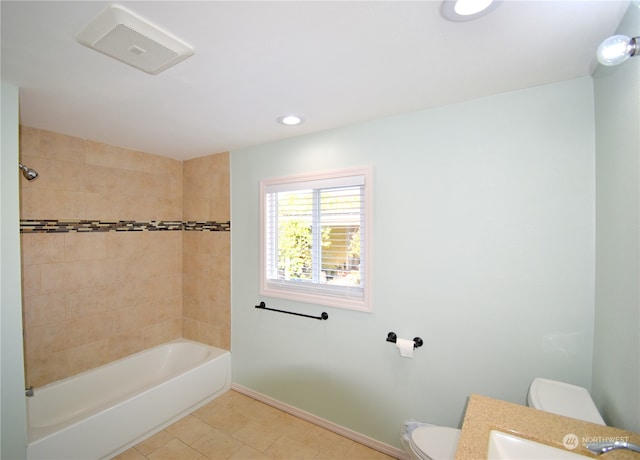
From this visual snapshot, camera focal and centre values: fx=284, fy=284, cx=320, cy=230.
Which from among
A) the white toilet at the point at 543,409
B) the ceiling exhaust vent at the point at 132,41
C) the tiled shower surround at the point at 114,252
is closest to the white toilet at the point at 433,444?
the white toilet at the point at 543,409

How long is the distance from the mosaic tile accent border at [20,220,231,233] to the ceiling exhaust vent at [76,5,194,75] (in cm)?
169

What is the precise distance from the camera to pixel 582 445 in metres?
0.93

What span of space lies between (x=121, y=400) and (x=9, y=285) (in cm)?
110

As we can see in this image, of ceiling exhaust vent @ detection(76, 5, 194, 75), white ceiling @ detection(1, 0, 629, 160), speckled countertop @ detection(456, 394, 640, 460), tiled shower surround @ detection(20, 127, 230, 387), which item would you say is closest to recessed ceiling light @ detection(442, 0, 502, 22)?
white ceiling @ detection(1, 0, 629, 160)

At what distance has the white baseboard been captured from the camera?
6.49ft

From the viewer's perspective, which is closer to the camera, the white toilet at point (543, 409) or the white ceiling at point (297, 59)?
the white ceiling at point (297, 59)

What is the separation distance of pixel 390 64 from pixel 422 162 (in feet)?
2.35

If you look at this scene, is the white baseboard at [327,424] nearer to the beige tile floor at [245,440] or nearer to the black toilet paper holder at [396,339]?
the beige tile floor at [245,440]

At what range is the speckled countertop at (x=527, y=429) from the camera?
2.99 ft

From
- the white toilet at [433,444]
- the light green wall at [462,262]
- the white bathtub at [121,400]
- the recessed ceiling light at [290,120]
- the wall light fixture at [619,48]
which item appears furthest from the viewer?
the recessed ceiling light at [290,120]

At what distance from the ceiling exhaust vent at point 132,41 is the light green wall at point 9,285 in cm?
78

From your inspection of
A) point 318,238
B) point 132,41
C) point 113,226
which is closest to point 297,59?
point 132,41

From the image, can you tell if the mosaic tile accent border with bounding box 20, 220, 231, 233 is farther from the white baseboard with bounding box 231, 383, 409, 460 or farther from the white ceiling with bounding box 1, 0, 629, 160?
the white baseboard with bounding box 231, 383, 409, 460

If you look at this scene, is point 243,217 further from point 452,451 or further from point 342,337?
point 452,451
